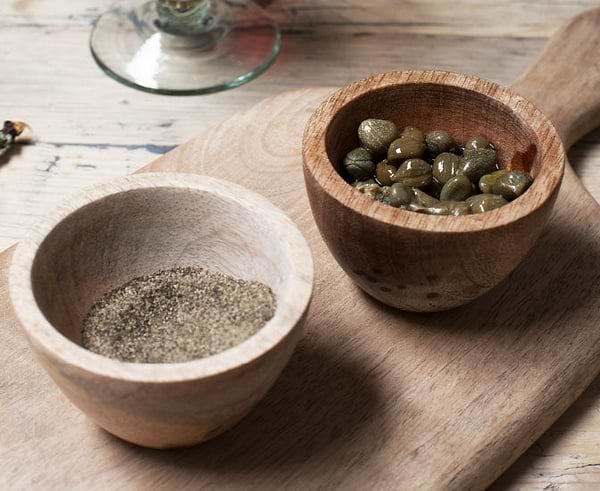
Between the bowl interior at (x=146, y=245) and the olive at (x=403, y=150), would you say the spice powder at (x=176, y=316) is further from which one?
the olive at (x=403, y=150)

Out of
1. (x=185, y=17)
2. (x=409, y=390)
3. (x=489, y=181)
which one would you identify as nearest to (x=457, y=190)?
(x=489, y=181)

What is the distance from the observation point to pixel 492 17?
161 cm

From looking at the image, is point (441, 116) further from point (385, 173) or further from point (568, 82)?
point (568, 82)

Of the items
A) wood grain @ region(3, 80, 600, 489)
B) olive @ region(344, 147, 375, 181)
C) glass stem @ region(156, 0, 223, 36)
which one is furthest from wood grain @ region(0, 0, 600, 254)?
olive @ region(344, 147, 375, 181)

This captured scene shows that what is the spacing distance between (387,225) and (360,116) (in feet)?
0.64

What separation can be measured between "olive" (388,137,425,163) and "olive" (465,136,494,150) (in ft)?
0.17

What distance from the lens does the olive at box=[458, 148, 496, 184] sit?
965 mm

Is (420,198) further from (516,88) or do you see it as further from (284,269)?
(516,88)

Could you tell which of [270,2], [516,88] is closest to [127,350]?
[516,88]

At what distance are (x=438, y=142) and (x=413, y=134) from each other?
27 millimetres

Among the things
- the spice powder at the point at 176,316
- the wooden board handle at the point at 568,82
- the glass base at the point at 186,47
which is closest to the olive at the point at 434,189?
the spice powder at the point at 176,316

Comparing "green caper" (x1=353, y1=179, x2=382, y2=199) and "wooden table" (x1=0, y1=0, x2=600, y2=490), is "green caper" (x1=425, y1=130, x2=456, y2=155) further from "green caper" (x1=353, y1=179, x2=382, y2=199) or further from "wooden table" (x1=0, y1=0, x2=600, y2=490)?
"wooden table" (x1=0, y1=0, x2=600, y2=490)

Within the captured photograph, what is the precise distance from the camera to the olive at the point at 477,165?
0.96m

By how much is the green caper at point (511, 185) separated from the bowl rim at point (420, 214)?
0.02 meters
